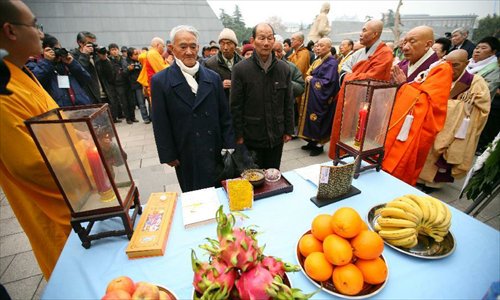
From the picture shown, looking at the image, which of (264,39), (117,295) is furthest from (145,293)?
(264,39)

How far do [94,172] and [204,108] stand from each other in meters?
1.05

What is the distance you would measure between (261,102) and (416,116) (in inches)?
61.9

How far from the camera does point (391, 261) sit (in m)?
1.06

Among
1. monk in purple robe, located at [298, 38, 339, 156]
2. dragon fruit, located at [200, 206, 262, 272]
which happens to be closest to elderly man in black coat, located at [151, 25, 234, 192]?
dragon fruit, located at [200, 206, 262, 272]

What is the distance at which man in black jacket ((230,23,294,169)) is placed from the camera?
2.34 m

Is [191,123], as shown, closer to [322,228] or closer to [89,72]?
[322,228]

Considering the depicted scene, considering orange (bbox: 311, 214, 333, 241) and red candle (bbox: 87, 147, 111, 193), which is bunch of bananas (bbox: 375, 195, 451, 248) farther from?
red candle (bbox: 87, 147, 111, 193)

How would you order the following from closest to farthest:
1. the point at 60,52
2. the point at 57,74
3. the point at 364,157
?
the point at 364,157
the point at 60,52
the point at 57,74

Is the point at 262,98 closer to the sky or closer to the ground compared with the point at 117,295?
closer to the sky

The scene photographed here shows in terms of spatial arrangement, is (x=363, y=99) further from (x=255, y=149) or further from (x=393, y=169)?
(x=255, y=149)

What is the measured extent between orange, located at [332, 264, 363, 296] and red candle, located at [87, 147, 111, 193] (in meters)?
1.18

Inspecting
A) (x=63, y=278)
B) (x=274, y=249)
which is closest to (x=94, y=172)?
Answer: (x=63, y=278)

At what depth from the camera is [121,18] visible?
13.9 m

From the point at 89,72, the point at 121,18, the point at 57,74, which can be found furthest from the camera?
the point at 121,18
